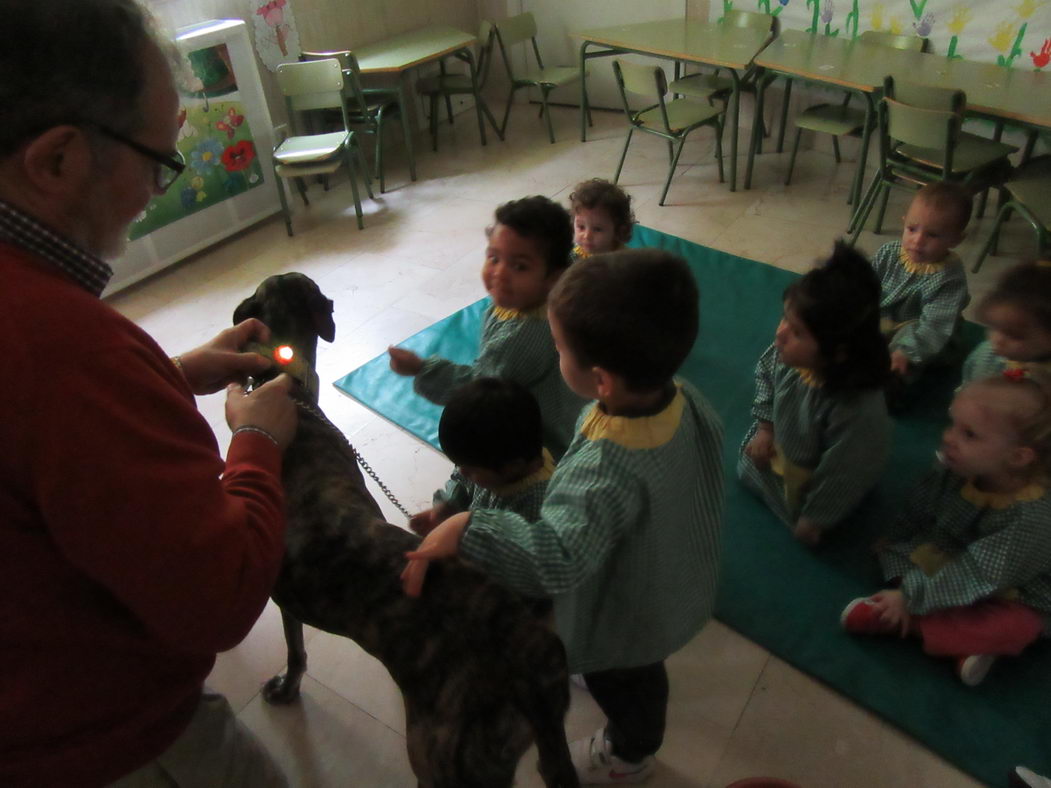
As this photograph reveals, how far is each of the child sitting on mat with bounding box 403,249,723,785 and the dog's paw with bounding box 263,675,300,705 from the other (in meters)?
0.92

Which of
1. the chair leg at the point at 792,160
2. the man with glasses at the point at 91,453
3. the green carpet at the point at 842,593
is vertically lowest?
the green carpet at the point at 842,593

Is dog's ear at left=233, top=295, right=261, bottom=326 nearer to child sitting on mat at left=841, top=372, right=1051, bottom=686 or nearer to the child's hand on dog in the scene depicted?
the child's hand on dog

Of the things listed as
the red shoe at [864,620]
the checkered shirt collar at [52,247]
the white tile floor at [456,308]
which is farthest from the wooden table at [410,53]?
the checkered shirt collar at [52,247]

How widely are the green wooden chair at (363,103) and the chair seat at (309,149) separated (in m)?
0.32

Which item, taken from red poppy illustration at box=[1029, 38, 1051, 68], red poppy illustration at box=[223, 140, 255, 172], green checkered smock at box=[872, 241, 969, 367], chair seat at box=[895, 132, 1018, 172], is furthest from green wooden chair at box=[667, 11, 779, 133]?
red poppy illustration at box=[223, 140, 255, 172]

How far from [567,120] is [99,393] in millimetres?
5636

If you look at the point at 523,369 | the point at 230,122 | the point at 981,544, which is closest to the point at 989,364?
the point at 981,544

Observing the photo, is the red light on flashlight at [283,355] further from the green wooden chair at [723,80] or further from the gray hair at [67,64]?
the green wooden chair at [723,80]

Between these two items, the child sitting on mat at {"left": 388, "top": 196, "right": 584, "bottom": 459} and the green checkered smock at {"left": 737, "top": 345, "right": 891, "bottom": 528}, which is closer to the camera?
the child sitting on mat at {"left": 388, "top": 196, "right": 584, "bottom": 459}

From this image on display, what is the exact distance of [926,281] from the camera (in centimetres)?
248

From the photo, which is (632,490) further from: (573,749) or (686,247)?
(686,247)

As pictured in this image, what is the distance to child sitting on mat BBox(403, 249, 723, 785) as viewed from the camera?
1.03 meters

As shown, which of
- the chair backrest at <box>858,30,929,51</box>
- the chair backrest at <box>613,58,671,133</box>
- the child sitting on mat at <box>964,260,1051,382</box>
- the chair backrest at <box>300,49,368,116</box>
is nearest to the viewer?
the child sitting on mat at <box>964,260,1051,382</box>

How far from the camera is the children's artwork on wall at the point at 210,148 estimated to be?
3752 millimetres
